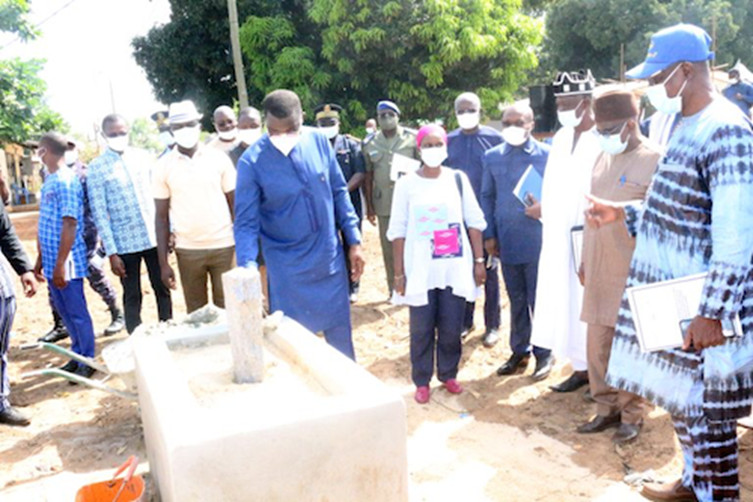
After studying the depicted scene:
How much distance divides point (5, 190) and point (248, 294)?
464cm

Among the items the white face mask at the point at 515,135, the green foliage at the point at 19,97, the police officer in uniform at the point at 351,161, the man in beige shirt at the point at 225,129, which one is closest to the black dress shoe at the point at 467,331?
the police officer in uniform at the point at 351,161

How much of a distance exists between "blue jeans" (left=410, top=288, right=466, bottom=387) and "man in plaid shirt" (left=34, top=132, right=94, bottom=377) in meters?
2.67

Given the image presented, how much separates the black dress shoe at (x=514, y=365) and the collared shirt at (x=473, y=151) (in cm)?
147

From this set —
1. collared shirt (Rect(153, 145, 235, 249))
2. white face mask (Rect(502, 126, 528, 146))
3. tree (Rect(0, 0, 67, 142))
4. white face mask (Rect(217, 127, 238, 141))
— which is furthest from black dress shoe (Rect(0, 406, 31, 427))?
tree (Rect(0, 0, 67, 142))

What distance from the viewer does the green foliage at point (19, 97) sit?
17.8 meters

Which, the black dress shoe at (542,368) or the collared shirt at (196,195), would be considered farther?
the collared shirt at (196,195)

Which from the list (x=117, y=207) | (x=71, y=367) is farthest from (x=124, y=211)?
(x=71, y=367)

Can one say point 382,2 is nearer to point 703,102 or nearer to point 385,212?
point 385,212

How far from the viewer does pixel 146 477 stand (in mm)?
3965

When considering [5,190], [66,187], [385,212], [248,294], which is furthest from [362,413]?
[5,190]

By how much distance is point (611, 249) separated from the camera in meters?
4.00

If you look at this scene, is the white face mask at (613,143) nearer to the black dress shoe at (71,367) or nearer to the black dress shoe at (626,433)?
the black dress shoe at (626,433)

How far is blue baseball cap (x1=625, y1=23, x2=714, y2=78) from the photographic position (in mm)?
2844

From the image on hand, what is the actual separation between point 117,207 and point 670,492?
14.6 ft
